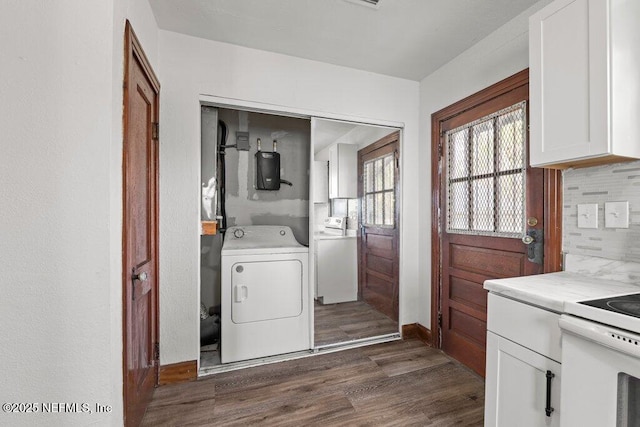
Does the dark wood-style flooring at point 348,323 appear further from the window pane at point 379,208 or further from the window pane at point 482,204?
the window pane at point 482,204

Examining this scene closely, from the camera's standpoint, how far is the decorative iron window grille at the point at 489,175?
6.04ft

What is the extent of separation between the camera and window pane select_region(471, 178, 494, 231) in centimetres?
204

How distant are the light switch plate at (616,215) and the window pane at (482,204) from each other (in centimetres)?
66

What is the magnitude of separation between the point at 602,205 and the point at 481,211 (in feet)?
2.37

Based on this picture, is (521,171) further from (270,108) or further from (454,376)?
(270,108)

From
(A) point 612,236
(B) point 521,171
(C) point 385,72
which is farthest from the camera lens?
(C) point 385,72

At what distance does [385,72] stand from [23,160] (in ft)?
8.21

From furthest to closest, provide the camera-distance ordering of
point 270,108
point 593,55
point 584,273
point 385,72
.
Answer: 1. point 385,72
2. point 270,108
3. point 584,273
4. point 593,55

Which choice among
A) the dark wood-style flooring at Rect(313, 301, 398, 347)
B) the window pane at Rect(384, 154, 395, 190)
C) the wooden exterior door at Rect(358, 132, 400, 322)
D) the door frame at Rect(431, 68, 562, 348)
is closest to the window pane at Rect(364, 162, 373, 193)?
the wooden exterior door at Rect(358, 132, 400, 322)

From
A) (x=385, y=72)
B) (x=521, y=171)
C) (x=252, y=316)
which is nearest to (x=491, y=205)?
(x=521, y=171)

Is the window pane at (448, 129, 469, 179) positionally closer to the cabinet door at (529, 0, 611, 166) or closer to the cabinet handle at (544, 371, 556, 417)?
the cabinet door at (529, 0, 611, 166)

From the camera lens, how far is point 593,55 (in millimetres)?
1179

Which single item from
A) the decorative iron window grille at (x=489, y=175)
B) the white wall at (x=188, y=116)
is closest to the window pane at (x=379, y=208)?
the decorative iron window grille at (x=489, y=175)

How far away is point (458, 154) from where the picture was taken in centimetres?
232
